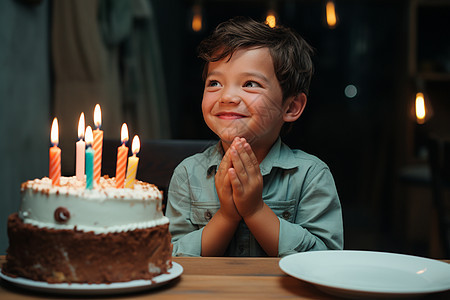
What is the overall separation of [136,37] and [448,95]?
7.80 feet

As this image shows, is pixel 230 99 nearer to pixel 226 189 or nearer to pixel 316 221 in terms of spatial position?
pixel 226 189

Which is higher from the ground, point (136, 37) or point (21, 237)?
point (136, 37)

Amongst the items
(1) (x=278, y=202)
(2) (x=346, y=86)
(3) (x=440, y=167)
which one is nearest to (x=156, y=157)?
(1) (x=278, y=202)

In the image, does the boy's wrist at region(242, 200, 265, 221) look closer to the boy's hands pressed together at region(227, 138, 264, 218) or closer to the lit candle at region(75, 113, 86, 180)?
the boy's hands pressed together at region(227, 138, 264, 218)

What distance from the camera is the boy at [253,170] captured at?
0.91 m

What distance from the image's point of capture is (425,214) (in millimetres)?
3416

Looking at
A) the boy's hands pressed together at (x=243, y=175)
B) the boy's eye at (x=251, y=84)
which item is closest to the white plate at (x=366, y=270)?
the boy's hands pressed together at (x=243, y=175)

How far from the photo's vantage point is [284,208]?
40.7 inches

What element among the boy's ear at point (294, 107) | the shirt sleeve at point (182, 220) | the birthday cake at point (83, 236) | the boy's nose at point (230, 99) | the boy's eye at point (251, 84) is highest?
the boy's eye at point (251, 84)

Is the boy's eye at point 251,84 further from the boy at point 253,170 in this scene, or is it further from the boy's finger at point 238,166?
the boy's finger at point 238,166

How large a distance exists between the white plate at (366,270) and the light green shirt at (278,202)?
0.20 metres

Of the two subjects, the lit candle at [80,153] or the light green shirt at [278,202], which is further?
the light green shirt at [278,202]

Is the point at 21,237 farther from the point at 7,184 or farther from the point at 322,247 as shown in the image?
the point at 7,184

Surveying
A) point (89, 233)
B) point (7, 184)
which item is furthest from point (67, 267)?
point (7, 184)
